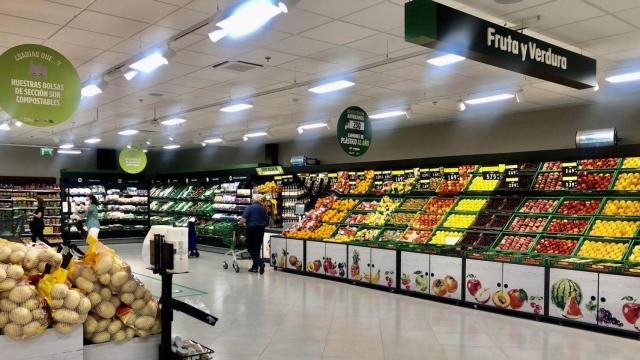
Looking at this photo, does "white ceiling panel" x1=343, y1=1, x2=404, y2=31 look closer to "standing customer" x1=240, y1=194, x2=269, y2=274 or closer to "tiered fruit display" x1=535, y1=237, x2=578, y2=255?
"tiered fruit display" x1=535, y1=237, x2=578, y2=255

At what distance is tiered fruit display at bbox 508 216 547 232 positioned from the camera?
8.38 m

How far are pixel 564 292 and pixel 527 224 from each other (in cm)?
182

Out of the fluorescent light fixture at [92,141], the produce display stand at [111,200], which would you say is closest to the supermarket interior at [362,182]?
the fluorescent light fixture at [92,141]

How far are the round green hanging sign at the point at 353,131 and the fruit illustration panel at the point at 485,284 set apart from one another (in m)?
2.61

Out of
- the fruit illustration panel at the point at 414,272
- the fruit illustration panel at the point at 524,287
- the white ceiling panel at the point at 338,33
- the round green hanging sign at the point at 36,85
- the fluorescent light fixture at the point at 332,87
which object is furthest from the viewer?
the fluorescent light fixture at the point at 332,87

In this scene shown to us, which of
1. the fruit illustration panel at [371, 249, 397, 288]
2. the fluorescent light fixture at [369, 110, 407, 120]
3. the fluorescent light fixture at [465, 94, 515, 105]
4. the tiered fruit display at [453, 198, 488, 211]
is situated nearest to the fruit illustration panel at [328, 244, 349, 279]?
the fruit illustration panel at [371, 249, 397, 288]

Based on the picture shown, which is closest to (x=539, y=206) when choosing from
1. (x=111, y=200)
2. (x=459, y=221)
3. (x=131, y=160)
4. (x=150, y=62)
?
(x=459, y=221)

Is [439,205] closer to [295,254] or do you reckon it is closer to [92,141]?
[295,254]

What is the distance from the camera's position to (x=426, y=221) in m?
9.89

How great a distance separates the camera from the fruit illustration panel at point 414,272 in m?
8.55

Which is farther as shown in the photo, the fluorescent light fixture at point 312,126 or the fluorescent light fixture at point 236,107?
the fluorescent light fixture at point 312,126

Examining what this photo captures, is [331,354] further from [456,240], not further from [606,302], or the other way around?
[456,240]

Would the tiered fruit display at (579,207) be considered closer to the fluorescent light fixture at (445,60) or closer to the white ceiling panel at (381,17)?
the fluorescent light fixture at (445,60)

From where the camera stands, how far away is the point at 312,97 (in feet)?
35.0
